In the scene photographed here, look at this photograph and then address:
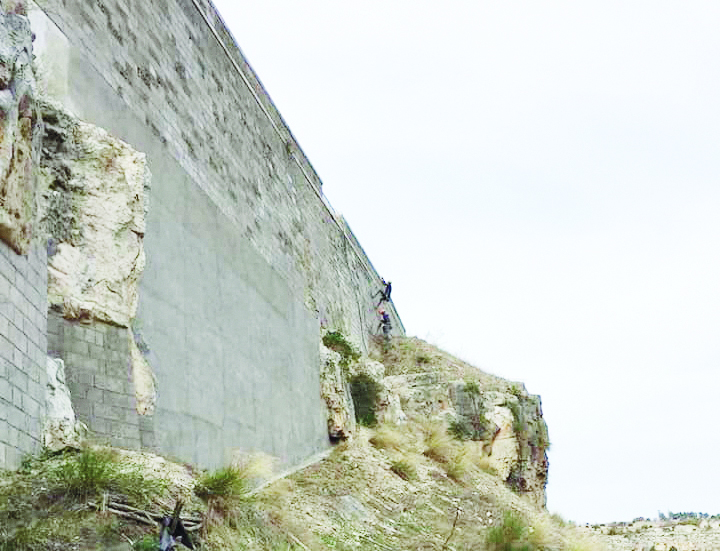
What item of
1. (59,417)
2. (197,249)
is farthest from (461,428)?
(59,417)

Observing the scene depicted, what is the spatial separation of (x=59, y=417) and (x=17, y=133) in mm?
1922

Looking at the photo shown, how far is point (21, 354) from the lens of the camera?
6.30 m

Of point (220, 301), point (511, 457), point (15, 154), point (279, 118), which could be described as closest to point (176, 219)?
point (220, 301)

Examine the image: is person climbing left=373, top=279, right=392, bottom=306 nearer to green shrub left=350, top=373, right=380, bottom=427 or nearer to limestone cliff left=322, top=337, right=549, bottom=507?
limestone cliff left=322, top=337, right=549, bottom=507

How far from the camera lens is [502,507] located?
13.3 m

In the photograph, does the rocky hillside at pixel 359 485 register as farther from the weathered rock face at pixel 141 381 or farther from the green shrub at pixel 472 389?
the weathered rock face at pixel 141 381

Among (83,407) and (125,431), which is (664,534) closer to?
(125,431)

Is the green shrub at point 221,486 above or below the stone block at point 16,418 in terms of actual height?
below

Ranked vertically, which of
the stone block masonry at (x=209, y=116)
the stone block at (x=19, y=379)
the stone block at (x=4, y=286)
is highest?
the stone block masonry at (x=209, y=116)

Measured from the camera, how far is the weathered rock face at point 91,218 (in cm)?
745

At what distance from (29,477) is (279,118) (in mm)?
11946

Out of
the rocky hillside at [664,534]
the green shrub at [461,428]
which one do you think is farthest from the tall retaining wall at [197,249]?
the rocky hillside at [664,534]

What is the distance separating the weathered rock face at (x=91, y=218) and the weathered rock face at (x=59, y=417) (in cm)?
61

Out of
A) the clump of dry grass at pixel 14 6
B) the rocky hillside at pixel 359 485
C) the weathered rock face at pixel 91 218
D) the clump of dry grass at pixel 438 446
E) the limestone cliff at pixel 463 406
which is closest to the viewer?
the rocky hillside at pixel 359 485
